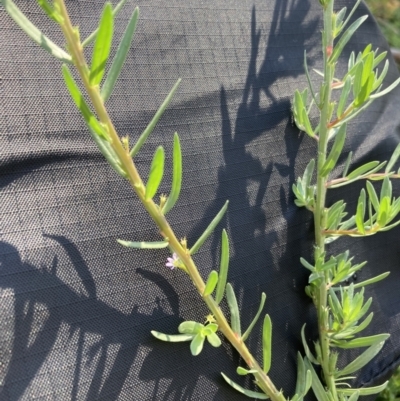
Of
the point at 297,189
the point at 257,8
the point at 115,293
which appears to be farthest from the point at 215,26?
the point at 115,293

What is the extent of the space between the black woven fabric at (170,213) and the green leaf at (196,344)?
8 centimetres

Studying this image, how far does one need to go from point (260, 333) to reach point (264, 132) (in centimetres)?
27

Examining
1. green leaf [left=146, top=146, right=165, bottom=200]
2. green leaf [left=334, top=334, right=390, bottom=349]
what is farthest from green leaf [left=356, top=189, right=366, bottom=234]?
green leaf [left=146, top=146, right=165, bottom=200]

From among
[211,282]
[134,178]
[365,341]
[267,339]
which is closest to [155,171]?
[134,178]

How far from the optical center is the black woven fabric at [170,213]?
484 mm

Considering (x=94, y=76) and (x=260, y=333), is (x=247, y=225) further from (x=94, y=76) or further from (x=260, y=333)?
(x=94, y=76)

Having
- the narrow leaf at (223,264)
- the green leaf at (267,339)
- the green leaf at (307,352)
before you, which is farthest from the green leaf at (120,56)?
the green leaf at (307,352)

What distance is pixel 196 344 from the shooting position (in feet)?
1.48

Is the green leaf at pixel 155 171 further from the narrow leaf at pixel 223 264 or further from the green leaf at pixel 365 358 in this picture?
the green leaf at pixel 365 358

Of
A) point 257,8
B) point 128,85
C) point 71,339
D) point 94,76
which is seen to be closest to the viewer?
point 94,76

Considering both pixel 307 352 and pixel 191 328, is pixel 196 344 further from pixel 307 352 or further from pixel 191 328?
pixel 307 352

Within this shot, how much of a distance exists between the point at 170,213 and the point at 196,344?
6.9 inches

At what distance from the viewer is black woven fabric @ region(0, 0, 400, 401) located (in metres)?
0.48

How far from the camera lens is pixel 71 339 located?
48 cm
